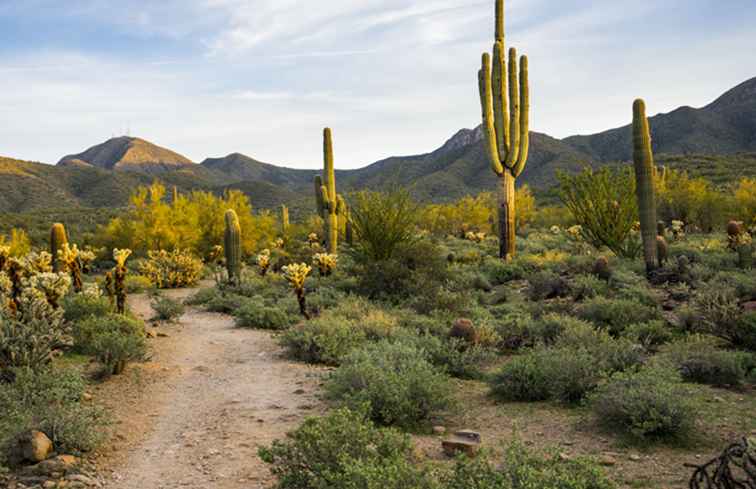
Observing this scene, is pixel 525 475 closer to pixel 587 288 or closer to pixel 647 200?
pixel 587 288

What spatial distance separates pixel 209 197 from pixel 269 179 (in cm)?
11233

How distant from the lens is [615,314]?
987cm

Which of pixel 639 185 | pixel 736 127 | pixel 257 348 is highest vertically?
pixel 736 127

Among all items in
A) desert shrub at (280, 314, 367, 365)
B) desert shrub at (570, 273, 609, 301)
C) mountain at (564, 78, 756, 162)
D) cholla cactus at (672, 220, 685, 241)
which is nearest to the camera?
desert shrub at (280, 314, 367, 365)

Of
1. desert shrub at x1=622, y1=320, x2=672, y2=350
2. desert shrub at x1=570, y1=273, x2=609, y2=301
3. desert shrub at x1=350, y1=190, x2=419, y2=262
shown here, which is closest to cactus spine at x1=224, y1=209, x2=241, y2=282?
desert shrub at x1=350, y1=190, x2=419, y2=262

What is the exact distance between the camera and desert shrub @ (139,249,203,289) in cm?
1984

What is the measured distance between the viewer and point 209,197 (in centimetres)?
2934

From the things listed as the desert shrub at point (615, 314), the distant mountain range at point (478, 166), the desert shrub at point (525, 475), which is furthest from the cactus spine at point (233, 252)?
the distant mountain range at point (478, 166)

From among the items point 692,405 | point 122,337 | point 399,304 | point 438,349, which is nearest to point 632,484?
point 692,405

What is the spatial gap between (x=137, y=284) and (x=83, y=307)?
799 centimetres

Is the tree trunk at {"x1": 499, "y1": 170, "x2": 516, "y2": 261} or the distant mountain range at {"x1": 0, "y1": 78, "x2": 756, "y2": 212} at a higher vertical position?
the distant mountain range at {"x1": 0, "y1": 78, "x2": 756, "y2": 212}

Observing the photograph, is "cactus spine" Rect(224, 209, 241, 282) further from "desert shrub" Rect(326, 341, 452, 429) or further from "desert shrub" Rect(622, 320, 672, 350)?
"desert shrub" Rect(622, 320, 672, 350)

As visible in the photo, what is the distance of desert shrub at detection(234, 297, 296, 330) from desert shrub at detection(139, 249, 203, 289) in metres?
8.43

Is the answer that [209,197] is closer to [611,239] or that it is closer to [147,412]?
[611,239]
